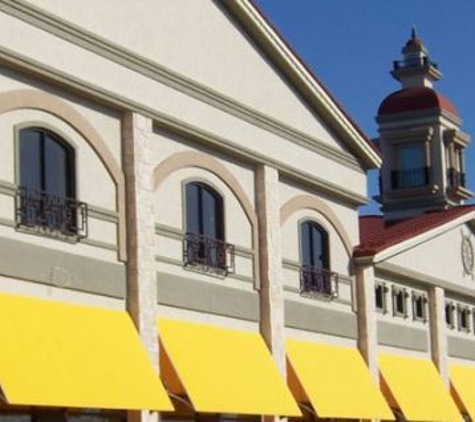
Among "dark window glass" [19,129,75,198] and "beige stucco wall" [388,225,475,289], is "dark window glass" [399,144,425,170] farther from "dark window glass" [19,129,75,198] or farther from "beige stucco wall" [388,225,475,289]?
"dark window glass" [19,129,75,198]

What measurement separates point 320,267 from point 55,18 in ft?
46.0

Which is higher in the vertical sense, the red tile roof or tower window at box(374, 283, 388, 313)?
the red tile roof

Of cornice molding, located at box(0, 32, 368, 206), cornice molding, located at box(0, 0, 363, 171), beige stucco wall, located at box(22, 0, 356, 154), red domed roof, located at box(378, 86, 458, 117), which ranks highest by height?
red domed roof, located at box(378, 86, 458, 117)

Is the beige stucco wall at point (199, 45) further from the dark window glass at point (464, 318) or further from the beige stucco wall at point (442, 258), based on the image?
the dark window glass at point (464, 318)

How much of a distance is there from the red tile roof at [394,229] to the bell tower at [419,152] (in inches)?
70.4

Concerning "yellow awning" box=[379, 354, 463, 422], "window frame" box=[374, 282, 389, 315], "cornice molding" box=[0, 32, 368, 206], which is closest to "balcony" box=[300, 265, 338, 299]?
"cornice molding" box=[0, 32, 368, 206]

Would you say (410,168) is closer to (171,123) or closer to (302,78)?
(302,78)

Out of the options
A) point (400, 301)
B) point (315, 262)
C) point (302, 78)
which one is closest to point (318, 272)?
point (315, 262)

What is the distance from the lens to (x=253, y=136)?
36000 millimetres

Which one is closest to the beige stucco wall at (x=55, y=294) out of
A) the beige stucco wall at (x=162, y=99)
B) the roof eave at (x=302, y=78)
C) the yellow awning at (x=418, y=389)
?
the beige stucco wall at (x=162, y=99)

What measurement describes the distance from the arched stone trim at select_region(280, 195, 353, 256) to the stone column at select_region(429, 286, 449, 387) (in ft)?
24.2

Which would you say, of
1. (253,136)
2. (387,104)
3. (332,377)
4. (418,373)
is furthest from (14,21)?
(387,104)

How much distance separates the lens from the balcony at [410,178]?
189 feet

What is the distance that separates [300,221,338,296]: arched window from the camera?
38.8m
